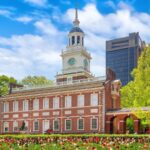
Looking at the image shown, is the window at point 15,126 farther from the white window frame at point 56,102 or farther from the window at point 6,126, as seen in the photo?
the white window frame at point 56,102

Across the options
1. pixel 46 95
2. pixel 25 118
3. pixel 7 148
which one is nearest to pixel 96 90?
pixel 46 95

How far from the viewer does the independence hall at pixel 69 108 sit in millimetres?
43844

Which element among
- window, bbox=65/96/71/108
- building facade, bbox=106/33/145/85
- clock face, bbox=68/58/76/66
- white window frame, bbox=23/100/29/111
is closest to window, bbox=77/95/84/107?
window, bbox=65/96/71/108

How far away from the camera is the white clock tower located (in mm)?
58062

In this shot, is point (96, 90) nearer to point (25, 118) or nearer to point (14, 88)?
point (25, 118)

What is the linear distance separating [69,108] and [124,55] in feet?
409

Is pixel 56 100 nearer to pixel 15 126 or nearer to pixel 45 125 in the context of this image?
pixel 45 125

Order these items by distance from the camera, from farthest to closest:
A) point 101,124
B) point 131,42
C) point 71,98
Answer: point 131,42 → point 71,98 → point 101,124

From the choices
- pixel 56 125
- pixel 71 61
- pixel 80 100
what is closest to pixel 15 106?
pixel 56 125

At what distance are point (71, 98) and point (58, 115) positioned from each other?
307 cm

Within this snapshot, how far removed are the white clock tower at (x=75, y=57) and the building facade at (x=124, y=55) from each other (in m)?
101

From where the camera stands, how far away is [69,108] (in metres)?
46.8

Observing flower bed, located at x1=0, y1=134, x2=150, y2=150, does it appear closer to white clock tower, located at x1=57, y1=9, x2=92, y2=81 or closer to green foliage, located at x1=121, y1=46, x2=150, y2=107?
green foliage, located at x1=121, y1=46, x2=150, y2=107

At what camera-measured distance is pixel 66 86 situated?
161 ft
